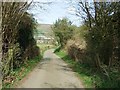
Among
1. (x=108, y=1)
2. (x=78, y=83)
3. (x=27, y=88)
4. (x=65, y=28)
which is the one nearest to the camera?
(x=27, y=88)

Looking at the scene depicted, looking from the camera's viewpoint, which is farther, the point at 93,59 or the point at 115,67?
the point at 93,59

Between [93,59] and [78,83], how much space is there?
5.65 metres

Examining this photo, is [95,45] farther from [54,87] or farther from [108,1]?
[54,87]

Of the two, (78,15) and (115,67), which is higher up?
(78,15)

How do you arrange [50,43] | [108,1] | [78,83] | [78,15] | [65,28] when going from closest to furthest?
[78,83] < [108,1] < [78,15] < [65,28] < [50,43]

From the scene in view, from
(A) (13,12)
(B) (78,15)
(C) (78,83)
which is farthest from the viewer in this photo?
(B) (78,15)

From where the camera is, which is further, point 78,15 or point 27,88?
point 78,15

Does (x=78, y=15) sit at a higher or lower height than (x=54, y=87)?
higher

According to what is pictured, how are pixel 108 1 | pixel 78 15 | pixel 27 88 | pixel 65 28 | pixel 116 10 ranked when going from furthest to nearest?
pixel 65 28 < pixel 78 15 < pixel 108 1 < pixel 116 10 < pixel 27 88

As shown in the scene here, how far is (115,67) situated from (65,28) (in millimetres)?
46963

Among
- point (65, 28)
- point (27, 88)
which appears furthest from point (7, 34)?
point (65, 28)

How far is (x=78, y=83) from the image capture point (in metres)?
15.4

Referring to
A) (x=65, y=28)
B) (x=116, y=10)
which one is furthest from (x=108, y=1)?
(x=65, y=28)

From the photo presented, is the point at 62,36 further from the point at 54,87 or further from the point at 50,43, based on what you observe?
the point at 54,87
